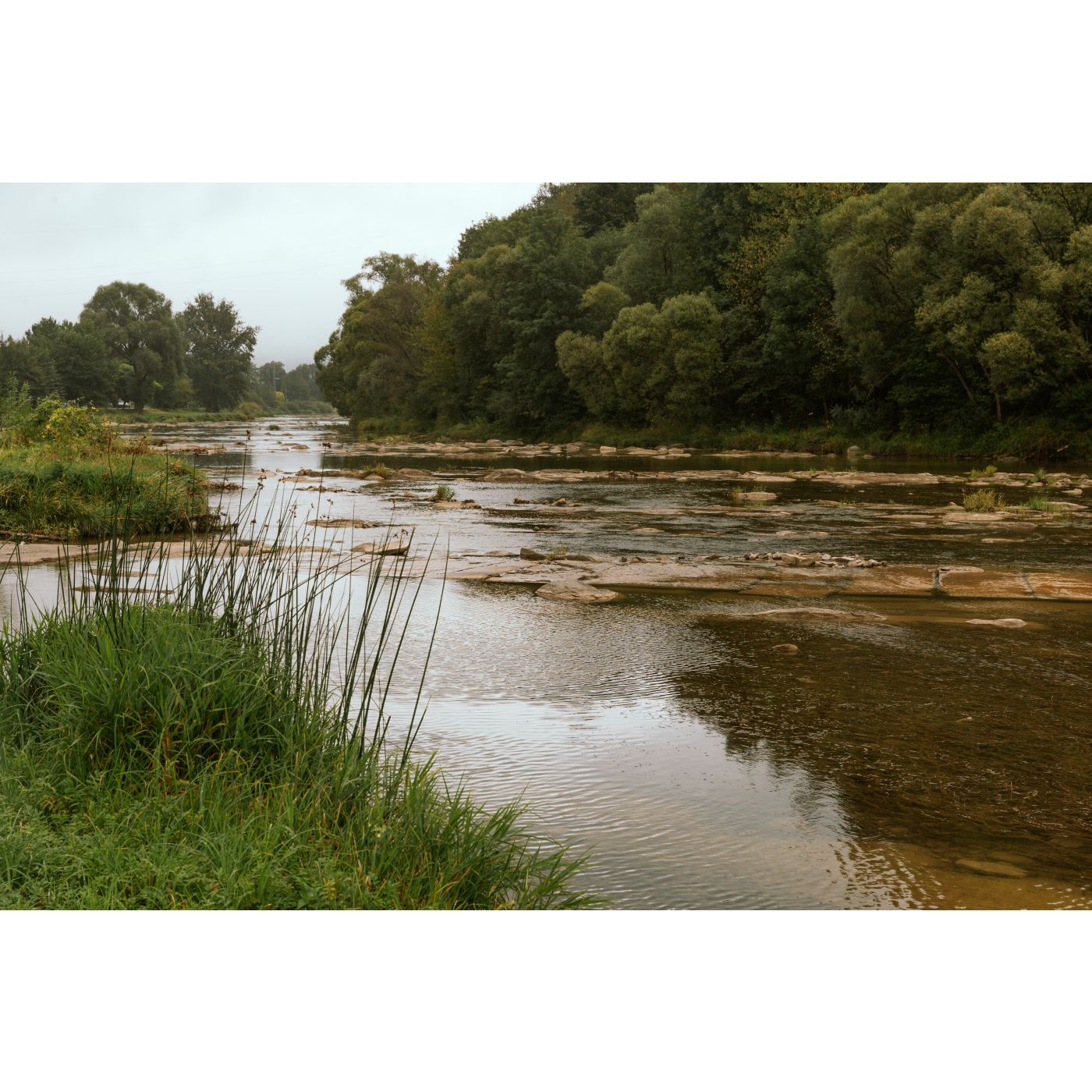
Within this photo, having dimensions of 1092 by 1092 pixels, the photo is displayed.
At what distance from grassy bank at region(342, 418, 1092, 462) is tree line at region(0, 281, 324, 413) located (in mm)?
15525

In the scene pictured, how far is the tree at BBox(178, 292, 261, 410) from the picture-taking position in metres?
106

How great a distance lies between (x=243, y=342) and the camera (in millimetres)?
111000

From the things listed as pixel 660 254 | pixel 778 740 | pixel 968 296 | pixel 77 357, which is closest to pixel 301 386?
pixel 77 357

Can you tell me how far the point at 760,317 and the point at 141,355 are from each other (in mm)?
58494

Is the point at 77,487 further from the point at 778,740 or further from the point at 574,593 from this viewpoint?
the point at 778,740

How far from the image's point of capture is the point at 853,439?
37875mm

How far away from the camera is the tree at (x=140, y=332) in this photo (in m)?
80.9

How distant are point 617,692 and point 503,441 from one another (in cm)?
4660

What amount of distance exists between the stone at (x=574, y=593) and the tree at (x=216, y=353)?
102166 millimetres

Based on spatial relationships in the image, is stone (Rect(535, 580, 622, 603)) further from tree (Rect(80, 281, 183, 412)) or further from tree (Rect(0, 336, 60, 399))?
tree (Rect(80, 281, 183, 412))

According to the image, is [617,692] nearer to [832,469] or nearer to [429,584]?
[429,584]

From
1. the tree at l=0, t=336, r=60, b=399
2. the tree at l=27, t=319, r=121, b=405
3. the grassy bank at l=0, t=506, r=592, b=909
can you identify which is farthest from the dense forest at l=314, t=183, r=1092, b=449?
the grassy bank at l=0, t=506, r=592, b=909

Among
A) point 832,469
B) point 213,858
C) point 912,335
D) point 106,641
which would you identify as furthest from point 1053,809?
point 912,335

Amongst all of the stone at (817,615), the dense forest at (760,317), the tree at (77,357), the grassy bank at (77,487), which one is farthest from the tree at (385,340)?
the stone at (817,615)
